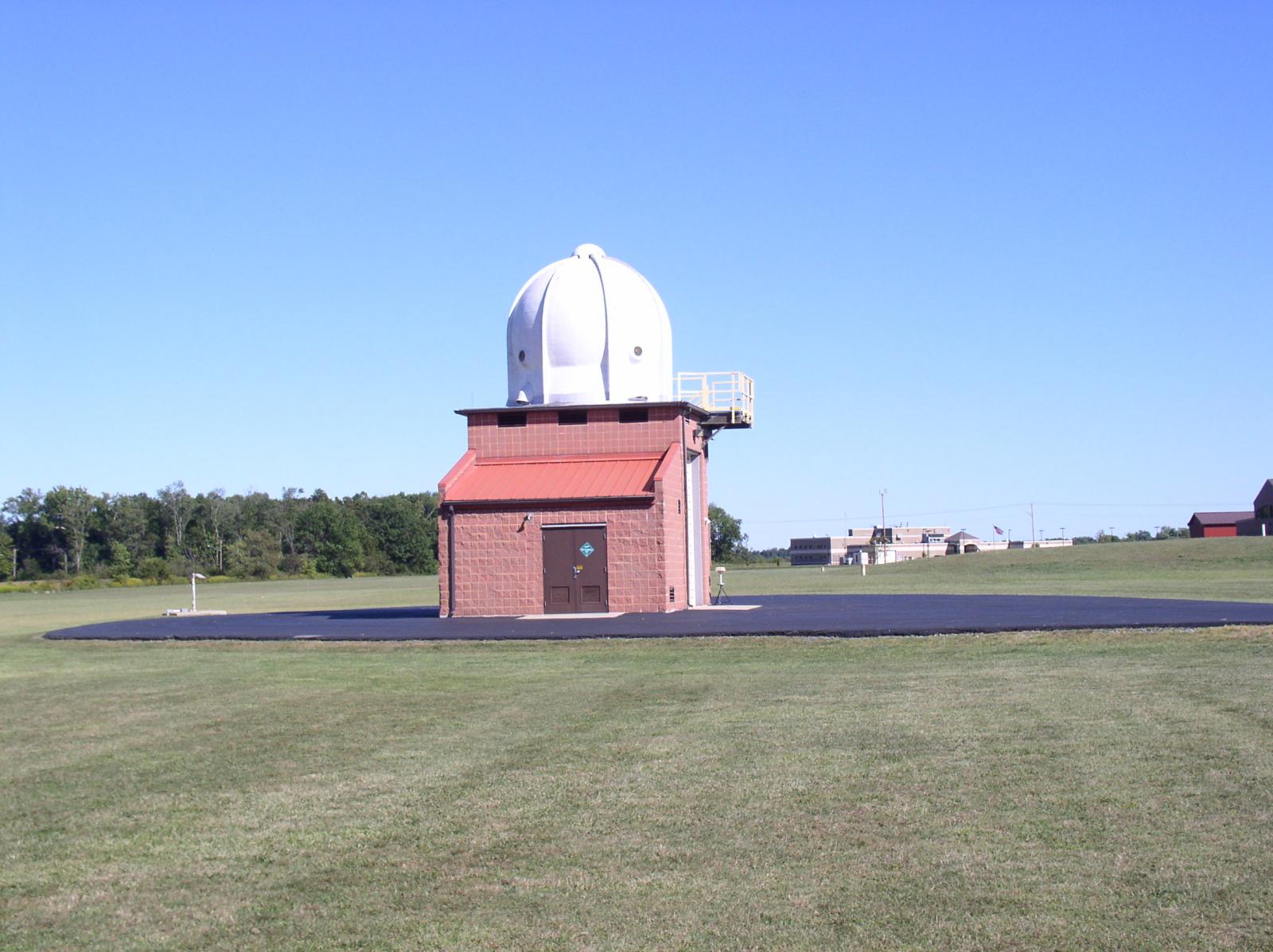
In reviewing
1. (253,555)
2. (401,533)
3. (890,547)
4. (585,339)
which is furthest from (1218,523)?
(585,339)

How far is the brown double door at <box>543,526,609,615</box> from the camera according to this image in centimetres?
3534

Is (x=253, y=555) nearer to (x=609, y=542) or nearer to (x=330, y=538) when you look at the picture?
(x=330, y=538)

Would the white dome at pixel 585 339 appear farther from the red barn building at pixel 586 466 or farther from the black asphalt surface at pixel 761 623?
the black asphalt surface at pixel 761 623

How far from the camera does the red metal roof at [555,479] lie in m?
35.5

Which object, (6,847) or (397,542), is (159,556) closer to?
(397,542)

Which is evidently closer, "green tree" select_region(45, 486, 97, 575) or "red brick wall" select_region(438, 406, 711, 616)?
"red brick wall" select_region(438, 406, 711, 616)

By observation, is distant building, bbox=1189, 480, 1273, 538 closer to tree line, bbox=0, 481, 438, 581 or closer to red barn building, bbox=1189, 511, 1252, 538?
red barn building, bbox=1189, 511, 1252, 538

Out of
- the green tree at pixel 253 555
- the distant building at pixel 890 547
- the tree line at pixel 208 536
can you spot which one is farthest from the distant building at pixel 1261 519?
the green tree at pixel 253 555

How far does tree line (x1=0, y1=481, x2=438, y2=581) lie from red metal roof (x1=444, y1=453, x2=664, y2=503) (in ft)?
284

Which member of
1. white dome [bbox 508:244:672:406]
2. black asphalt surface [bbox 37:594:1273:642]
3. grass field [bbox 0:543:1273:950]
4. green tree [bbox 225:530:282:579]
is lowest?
grass field [bbox 0:543:1273:950]

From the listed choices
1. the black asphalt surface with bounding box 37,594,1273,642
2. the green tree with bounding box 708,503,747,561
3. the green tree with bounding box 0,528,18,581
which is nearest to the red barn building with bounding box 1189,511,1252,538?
the green tree with bounding box 708,503,747,561

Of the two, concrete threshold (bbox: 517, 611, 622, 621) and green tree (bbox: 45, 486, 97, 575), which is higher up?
green tree (bbox: 45, 486, 97, 575)

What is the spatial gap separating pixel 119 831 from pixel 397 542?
129096 mm

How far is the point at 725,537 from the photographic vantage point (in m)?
155
